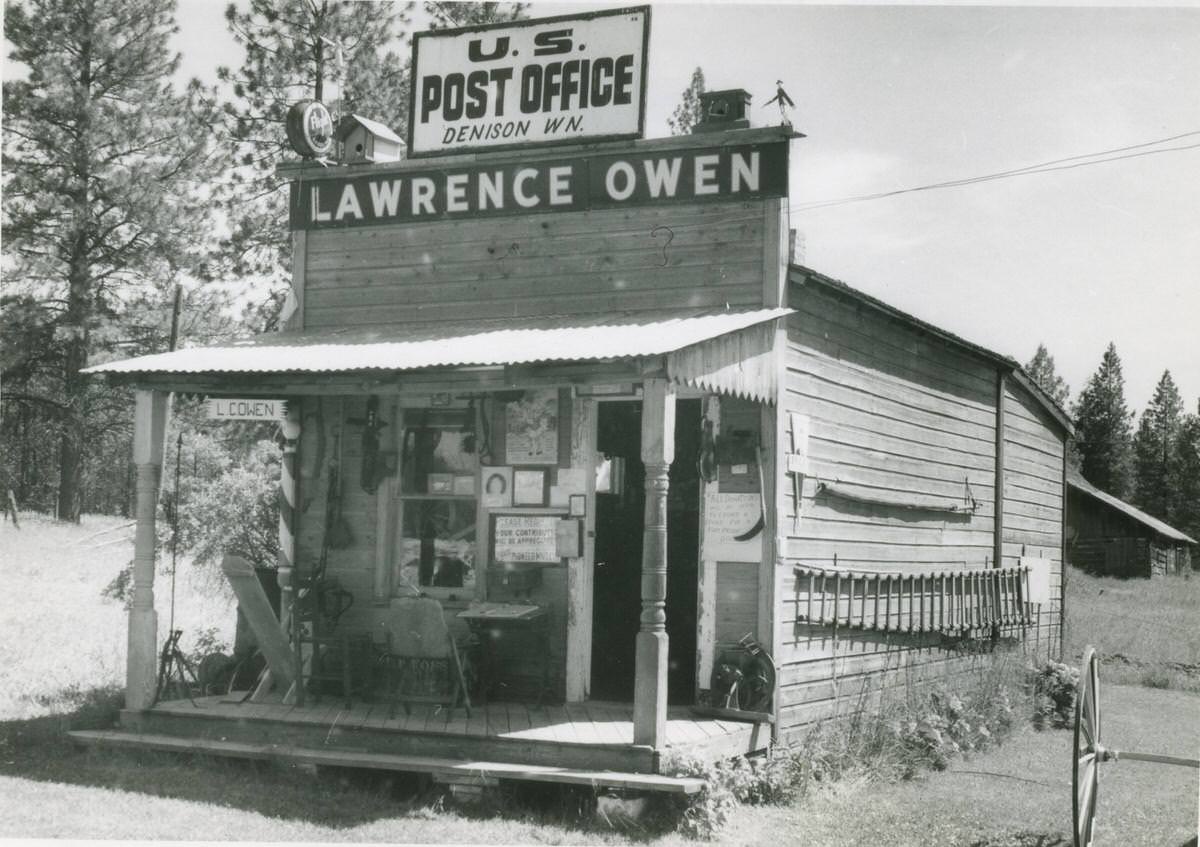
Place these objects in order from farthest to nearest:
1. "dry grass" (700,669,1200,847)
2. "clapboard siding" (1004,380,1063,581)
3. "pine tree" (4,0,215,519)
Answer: "pine tree" (4,0,215,519) < "clapboard siding" (1004,380,1063,581) < "dry grass" (700,669,1200,847)

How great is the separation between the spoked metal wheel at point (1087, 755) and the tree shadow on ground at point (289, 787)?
242 cm

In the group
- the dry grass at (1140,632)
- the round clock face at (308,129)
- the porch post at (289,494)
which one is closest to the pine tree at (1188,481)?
the dry grass at (1140,632)

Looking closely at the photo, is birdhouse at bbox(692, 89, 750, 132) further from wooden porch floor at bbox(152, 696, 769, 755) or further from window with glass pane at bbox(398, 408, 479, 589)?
wooden porch floor at bbox(152, 696, 769, 755)

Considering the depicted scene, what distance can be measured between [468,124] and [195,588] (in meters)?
12.2

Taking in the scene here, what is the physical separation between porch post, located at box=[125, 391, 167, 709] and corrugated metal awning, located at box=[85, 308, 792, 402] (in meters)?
0.40

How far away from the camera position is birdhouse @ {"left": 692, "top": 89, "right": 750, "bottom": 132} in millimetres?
9352

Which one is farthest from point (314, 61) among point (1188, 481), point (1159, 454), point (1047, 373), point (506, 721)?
point (1047, 373)

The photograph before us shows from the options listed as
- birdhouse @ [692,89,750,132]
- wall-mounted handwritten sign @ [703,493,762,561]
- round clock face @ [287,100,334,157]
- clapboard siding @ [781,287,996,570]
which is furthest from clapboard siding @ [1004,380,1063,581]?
round clock face @ [287,100,334,157]

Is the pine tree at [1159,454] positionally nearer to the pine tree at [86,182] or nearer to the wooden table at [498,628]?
the pine tree at [86,182]

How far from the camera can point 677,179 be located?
369 inches

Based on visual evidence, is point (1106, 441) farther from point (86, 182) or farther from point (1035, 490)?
point (86, 182)

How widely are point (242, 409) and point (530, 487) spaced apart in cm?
241

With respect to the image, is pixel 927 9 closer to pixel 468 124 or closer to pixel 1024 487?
pixel 468 124

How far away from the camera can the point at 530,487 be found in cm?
963
